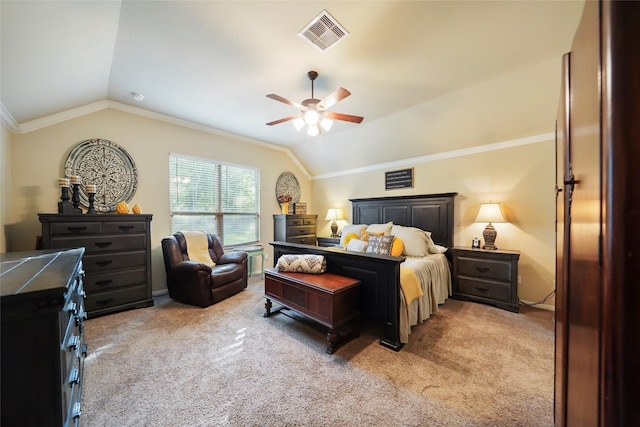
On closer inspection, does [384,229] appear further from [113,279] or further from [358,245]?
[113,279]

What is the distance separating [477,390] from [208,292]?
10.0ft

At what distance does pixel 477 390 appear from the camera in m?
1.69

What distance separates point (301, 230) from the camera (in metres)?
5.30

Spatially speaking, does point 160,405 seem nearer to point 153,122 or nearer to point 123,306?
point 123,306

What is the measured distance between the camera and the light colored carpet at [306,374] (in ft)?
4.87

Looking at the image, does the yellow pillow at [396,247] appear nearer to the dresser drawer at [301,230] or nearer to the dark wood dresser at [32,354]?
the dresser drawer at [301,230]

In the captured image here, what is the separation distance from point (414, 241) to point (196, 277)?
313 centimetres

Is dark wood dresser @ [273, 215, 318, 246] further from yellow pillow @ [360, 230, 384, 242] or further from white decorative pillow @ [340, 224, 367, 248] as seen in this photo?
yellow pillow @ [360, 230, 384, 242]

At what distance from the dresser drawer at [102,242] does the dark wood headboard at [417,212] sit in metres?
3.75

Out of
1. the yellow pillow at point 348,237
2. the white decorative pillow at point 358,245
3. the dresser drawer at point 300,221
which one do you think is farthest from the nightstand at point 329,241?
→ the white decorative pillow at point 358,245

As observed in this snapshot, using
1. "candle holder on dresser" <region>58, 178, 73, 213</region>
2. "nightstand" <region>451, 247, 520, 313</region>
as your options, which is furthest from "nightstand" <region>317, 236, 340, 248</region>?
"candle holder on dresser" <region>58, 178, 73, 213</region>

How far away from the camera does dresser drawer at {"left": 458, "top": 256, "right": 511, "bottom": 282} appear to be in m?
3.05

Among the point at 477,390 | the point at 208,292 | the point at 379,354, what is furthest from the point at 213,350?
the point at 477,390

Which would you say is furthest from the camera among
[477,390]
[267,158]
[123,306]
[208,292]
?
[267,158]
